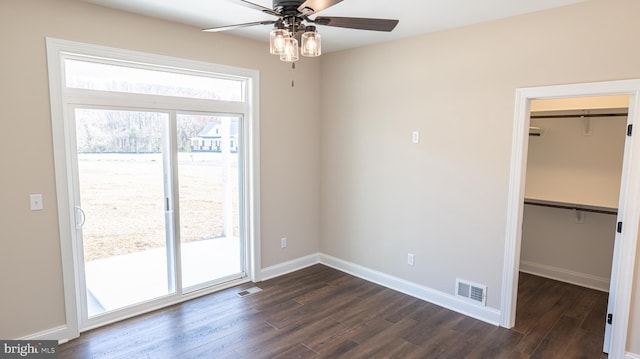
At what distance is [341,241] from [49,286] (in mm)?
3146

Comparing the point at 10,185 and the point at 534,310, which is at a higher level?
the point at 10,185

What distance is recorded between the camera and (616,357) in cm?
275

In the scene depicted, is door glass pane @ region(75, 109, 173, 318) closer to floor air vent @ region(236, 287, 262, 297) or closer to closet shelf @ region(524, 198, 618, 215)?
floor air vent @ region(236, 287, 262, 297)

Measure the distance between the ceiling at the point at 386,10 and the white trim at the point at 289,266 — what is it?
2850mm

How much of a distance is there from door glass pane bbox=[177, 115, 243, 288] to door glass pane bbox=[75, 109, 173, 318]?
0.72 feet

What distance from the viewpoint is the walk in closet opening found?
3.82m

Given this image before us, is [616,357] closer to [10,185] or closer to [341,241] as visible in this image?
[341,241]

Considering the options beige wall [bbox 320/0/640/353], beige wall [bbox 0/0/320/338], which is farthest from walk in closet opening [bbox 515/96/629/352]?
beige wall [bbox 0/0/320/338]

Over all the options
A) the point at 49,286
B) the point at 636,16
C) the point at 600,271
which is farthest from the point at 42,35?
the point at 600,271

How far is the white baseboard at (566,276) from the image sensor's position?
4.09 m

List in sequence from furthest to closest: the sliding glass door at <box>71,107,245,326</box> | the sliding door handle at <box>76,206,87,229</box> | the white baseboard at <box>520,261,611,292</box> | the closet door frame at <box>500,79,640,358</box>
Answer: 1. the white baseboard at <box>520,261,611,292</box>
2. the sliding glass door at <box>71,107,245,326</box>
3. the sliding door handle at <box>76,206,87,229</box>
4. the closet door frame at <box>500,79,640,358</box>

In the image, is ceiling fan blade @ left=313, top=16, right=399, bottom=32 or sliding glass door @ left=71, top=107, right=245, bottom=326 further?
sliding glass door @ left=71, top=107, right=245, bottom=326

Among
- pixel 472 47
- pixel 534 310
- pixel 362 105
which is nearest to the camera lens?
pixel 472 47

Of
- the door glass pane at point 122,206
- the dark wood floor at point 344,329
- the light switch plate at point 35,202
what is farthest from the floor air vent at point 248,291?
the light switch plate at point 35,202
